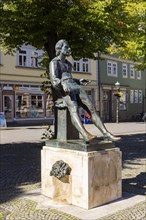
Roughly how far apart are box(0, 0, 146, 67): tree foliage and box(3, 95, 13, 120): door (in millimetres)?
15867

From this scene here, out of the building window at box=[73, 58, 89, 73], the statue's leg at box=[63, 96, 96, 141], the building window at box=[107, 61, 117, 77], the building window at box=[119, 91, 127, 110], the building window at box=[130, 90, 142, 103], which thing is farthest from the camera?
the building window at box=[130, 90, 142, 103]

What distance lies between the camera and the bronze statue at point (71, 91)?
5.78m

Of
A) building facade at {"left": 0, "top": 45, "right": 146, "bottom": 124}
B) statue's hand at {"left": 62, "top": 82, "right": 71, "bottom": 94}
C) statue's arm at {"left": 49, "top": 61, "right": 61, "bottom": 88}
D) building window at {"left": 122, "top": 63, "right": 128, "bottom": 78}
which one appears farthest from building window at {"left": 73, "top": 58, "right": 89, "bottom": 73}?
statue's hand at {"left": 62, "top": 82, "right": 71, "bottom": 94}

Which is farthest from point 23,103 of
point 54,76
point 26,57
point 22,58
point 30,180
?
point 54,76

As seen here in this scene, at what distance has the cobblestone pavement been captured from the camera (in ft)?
17.2

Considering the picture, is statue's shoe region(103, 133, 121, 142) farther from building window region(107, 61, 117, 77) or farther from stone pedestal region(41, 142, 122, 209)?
building window region(107, 61, 117, 77)

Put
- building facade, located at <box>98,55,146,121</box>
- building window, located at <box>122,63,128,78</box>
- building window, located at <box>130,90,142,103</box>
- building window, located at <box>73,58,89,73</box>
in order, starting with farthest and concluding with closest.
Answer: building window, located at <box>130,90,142,103</box> → building window, located at <box>122,63,128,78</box> → building facade, located at <box>98,55,146,121</box> → building window, located at <box>73,58,89,73</box>

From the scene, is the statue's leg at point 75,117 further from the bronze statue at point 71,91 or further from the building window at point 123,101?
the building window at point 123,101

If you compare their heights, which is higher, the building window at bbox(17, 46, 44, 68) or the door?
the building window at bbox(17, 46, 44, 68)

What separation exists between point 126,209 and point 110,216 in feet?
1.37

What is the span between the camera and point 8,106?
2861 cm

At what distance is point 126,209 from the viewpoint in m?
5.50

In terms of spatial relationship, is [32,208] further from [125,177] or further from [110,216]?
[125,177]

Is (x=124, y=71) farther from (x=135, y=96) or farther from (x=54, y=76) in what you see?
(x=54, y=76)
